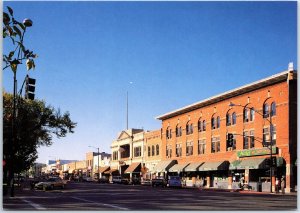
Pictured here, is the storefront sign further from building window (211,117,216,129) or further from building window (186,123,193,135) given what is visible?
building window (186,123,193,135)

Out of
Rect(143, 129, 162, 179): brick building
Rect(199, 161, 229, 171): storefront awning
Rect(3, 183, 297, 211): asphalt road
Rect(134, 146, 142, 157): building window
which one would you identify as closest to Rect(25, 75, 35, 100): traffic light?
Rect(3, 183, 297, 211): asphalt road

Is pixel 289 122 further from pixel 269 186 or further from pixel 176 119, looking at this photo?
pixel 176 119

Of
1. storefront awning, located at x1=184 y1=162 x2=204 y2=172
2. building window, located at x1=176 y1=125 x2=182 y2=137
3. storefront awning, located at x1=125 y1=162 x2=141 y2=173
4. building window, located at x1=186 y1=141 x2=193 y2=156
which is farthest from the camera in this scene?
storefront awning, located at x1=125 y1=162 x2=141 y2=173

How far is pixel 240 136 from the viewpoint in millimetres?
60469

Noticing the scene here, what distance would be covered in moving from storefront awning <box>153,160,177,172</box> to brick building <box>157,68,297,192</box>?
0.87 metres

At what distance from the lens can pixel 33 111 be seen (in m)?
58.1

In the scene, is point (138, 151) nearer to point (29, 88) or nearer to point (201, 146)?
point (201, 146)

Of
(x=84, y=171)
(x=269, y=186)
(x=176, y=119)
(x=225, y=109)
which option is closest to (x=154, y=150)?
(x=176, y=119)

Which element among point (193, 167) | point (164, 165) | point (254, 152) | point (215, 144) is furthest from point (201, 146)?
point (254, 152)

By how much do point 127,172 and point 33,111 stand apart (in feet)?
144

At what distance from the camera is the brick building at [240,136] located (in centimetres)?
5084

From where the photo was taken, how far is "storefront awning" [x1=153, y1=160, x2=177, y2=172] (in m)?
78.8

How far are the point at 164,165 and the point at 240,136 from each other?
2263 centimetres

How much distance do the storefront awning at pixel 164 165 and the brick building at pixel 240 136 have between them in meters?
0.87
